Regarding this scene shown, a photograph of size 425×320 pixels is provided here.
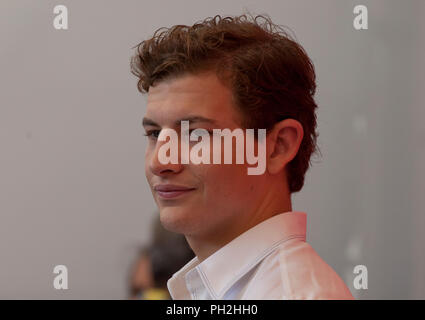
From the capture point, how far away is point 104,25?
2.14 metres

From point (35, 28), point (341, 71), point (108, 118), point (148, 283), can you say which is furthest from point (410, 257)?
point (35, 28)

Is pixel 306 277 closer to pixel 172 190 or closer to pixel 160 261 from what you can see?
pixel 172 190

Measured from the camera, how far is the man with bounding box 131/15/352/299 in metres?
1.13

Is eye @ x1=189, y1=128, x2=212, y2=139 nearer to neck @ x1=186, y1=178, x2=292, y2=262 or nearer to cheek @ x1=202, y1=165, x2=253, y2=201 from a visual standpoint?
cheek @ x1=202, y1=165, x2=253, y2=201

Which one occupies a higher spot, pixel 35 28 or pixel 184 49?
pixel 35 28

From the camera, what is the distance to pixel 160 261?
6.52 ft

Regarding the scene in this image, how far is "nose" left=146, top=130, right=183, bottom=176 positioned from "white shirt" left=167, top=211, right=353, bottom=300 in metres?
0.18

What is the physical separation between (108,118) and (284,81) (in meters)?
1.05

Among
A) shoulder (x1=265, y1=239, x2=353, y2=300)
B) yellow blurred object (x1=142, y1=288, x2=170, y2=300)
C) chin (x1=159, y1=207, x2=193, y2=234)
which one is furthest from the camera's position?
yellow blurred object (x1=142, y1=288, x2=170, y2=300)

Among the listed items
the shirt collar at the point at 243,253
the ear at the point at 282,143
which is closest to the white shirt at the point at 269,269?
the shirt collar at the point at 243,253

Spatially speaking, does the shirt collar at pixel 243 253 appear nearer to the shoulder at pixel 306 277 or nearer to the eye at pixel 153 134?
the shoulder at pixel 306 277

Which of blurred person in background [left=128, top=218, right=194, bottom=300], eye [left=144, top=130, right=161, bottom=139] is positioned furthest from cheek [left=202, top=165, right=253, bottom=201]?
blurred person in background [left=128, top=218, right=194, bottom=300]

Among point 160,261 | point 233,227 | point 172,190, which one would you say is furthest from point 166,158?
point 160,261

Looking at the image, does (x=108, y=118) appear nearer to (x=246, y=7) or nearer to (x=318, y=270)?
(x=246, y=7)
